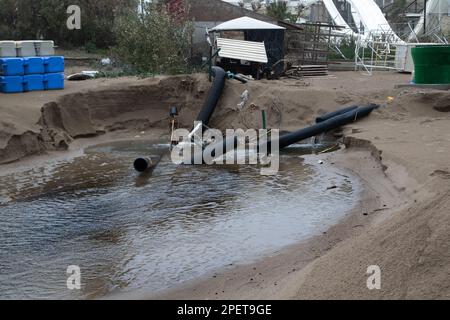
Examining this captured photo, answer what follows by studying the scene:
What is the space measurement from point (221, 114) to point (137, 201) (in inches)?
313

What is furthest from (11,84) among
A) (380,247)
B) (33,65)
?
(380,247)

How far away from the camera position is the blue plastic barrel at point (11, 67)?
55.9ft

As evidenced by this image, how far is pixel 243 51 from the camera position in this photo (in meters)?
21.1

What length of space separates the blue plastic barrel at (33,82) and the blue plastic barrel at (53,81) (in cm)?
14

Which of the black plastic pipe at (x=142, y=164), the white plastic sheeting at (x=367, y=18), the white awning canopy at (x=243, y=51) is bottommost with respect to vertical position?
the black plastic pipe at (x=142, y=164)

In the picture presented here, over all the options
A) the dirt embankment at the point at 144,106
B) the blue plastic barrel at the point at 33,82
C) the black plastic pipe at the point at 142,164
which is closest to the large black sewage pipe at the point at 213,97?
the dirt embankment at the point at 144,106

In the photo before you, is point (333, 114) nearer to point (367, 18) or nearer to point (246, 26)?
point (246, 26)

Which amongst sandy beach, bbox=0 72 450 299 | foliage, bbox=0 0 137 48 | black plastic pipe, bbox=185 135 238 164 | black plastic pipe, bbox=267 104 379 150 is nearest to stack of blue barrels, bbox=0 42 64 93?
sandy beach, bbox=0 72 450 299

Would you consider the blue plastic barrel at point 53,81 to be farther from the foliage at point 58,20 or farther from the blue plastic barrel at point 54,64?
the foliage at point 58,20

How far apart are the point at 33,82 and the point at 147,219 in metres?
9.34

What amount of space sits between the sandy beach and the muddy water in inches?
20.8

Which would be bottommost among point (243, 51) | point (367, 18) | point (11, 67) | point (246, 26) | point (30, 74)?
point (30, 74)

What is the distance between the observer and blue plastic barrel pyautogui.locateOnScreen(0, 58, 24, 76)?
1703cm

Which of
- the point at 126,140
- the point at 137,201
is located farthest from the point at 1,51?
the point at 137,201
